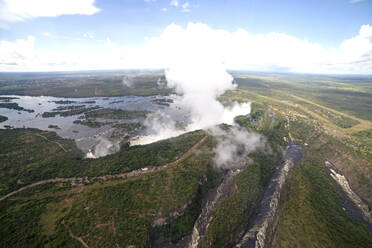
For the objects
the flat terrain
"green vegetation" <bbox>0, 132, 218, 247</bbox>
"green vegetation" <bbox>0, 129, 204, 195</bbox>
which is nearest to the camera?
"green vegetation" <bbox>0, 132, 218, 247</bbox>

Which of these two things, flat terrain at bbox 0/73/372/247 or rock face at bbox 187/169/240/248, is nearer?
flat terrain at bbox 0/73/372/247

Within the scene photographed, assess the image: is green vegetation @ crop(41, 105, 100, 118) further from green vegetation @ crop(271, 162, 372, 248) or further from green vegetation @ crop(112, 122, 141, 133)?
green vegetation @ crop(271, 162, 372, 248)

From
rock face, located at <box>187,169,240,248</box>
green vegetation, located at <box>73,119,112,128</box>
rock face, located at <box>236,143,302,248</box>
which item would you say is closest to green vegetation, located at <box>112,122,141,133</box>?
green vegetation, located at <box>73,119,112,128</box>

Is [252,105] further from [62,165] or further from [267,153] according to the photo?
[62,165]

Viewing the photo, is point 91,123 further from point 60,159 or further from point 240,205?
point 240,205

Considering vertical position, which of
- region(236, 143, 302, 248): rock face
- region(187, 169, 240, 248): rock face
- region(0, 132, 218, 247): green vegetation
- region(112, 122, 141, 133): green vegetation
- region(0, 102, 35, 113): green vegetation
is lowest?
region(236, 143, 302, 248): rock face

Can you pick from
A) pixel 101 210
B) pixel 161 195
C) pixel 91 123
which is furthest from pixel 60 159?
pixel 91 123

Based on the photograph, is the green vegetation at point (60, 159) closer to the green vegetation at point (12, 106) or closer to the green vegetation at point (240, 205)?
the green vegetation at point (240, 205)

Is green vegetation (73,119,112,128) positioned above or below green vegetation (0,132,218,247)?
above

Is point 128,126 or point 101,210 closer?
point 101,210
